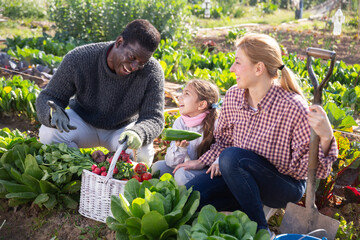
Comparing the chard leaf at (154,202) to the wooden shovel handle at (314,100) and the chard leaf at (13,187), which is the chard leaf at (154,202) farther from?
the chard leaf at (13,187)

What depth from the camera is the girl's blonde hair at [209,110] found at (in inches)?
118

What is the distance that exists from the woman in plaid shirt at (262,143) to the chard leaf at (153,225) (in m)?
0.42

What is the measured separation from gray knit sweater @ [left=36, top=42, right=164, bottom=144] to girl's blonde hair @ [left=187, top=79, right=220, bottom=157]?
0.36 m

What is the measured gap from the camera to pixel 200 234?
200cm

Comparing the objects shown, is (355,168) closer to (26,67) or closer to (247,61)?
(247,61)

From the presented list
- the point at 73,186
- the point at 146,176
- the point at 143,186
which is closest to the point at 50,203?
the point at 73,186

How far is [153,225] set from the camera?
220cm

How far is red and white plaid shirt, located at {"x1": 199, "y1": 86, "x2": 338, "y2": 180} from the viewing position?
239cm

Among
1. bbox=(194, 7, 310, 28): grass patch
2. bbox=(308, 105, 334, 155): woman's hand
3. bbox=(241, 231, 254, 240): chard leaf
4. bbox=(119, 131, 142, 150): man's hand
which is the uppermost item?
bbox=(308, 105, 334, 155): woman's hand

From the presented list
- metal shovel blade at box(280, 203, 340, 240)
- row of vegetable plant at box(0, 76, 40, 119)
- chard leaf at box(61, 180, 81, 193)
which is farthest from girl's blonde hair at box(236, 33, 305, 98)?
row of vegetable plant at box(0, 76, 40, 119)

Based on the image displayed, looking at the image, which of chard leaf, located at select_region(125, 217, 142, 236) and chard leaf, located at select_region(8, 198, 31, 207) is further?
chard leaf, located at select_region(8, 198, 31, 207)

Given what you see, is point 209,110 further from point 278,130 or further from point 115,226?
point 115,226

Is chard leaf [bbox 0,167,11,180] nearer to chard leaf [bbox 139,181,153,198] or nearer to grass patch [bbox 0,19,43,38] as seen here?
chard leaf [bbox 139,181,153,198]

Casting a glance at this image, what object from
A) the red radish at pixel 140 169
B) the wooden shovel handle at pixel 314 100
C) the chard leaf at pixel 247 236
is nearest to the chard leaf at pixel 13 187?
the red radish at pixel 140 169
